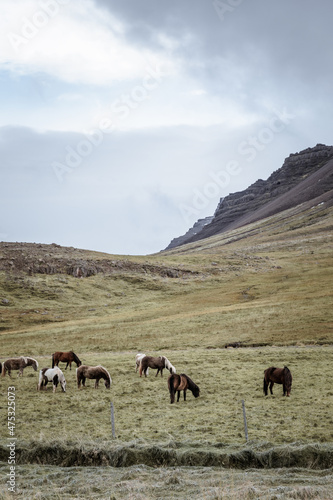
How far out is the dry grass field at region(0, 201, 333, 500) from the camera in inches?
474

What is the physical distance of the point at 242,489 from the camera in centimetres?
1006

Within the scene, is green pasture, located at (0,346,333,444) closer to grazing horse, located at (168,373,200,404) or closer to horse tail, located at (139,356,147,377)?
grazing horse, located at (168,373,200,404)

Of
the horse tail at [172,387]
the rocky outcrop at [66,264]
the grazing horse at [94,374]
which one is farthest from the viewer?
the rocky outcrop at [66,264]

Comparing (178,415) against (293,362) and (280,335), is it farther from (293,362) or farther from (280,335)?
(280,335)

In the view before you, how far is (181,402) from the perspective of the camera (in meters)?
23.5

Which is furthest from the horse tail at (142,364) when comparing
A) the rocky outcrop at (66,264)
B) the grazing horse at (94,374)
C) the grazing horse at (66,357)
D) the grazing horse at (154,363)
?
the rocky outcrop at (66,264)

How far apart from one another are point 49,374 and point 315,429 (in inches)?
637

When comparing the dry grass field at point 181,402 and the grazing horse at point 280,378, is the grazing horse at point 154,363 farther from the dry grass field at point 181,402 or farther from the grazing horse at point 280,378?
the grazing horse at point 280,378

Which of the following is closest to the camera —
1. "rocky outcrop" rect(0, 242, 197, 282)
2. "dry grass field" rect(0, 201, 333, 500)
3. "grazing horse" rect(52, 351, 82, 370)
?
"dry grass field" rect(0, 201, 333, 500)

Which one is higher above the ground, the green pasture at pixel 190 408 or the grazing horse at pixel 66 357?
the grazing horse at pixel 66 357

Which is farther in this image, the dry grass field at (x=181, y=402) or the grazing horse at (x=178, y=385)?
the grazing horse at (x=178, y=385)

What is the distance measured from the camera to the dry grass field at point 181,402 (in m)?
12.0

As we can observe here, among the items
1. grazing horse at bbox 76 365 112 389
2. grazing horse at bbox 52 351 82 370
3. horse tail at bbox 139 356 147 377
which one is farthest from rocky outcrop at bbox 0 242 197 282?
grazing horse at bbox 76 365 112 389

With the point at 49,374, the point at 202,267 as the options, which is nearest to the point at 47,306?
the point at 202,267
